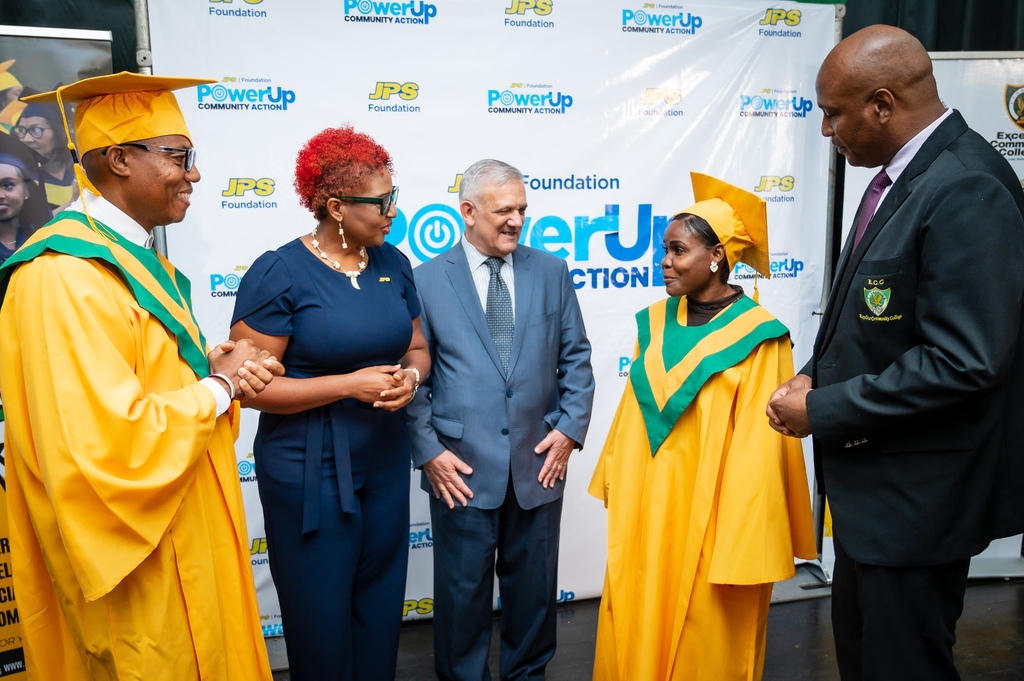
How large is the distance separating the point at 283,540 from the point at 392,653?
1.81 feet

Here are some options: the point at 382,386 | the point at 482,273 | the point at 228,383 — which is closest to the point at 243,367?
the point at 228,383

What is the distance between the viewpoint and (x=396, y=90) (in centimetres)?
311

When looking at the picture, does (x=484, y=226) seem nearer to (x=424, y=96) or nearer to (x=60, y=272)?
(x=424, y=96)

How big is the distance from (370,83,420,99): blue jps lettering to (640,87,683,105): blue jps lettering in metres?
1.06

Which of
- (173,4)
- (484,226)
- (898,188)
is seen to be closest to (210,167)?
(173,4)

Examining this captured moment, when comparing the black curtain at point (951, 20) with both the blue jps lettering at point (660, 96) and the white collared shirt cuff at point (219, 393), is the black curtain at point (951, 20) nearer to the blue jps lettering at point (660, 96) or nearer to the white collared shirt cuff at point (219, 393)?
the blue jps lettering at point (660, 96)

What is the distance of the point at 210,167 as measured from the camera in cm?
297

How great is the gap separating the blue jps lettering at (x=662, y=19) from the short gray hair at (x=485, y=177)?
1318 mm

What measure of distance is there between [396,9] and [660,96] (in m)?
1.26

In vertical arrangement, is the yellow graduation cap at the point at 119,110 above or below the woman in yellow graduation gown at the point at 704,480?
above

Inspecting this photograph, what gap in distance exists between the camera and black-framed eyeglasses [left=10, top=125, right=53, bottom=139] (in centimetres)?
257

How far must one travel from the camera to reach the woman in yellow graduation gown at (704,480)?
6.95 ft

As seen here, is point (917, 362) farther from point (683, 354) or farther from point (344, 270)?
point (344, 270)

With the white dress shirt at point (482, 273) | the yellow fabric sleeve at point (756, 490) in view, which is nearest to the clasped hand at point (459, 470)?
the white dress shirt at point (482, 273)
